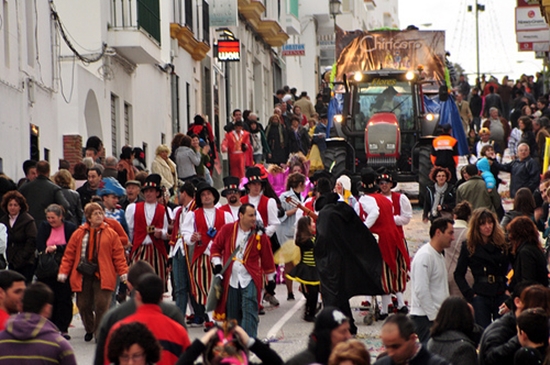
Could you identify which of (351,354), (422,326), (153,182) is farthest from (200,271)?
(351,354)

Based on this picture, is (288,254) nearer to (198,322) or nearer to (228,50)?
(198,322)

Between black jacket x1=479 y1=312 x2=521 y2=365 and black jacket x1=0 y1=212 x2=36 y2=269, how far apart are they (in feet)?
22.4

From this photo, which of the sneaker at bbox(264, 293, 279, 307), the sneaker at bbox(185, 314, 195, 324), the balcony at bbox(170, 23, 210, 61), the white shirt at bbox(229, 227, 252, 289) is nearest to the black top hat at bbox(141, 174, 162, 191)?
the sneaker at bbox(185, 314, 195, 324)

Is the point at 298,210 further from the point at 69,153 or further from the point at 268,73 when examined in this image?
the point at 268,73

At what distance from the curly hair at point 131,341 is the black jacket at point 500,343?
102 inches

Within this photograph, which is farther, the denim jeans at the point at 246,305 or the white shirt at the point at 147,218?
the white shirt at the point at 147,218

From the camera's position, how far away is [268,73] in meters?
53.5

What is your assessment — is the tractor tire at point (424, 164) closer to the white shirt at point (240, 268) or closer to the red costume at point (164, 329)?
the white shirt at point (240, 268)

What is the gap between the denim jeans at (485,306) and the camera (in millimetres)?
13117

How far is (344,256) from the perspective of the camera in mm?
15672

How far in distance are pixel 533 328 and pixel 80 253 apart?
6.95 meters

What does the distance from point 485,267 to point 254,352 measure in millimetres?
5238

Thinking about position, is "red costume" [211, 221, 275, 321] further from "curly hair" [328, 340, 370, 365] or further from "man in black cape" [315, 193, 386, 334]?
"curly hair" [328, 340, 370, 365]

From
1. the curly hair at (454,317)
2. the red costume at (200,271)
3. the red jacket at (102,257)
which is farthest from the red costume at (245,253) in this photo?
the curly hair at (454,317)
